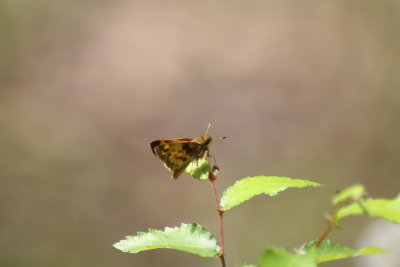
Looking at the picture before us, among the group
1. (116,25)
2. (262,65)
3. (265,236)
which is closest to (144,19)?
(116,25)

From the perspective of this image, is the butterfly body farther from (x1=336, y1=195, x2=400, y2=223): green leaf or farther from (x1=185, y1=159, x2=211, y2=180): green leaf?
(x1=336, y1=195, x2=400, y2=223): green leaf

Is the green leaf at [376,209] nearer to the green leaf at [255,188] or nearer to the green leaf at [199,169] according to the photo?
the green leaf at [255,188]

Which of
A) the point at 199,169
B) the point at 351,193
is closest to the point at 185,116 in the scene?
the point at 199,169

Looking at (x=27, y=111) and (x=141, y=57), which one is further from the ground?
(x=141, y=57)

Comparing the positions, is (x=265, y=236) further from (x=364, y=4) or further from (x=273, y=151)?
(x=364, y=4)

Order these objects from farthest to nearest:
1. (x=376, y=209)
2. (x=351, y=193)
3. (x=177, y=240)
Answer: (x=177, y=240) < (x=376, y=209) < (x=351, y=193)

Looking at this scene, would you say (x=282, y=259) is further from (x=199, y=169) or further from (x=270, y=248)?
(x=199, y=169)

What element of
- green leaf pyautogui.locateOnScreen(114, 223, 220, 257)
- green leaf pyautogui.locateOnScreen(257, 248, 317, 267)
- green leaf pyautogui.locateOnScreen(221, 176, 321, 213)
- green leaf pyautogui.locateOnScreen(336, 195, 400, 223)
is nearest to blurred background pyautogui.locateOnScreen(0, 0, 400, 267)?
green leaf pyautogui.locateOnScreen(221, 176, 321, 213)

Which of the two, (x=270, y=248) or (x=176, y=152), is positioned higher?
(x=176, y=152)
